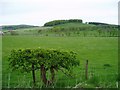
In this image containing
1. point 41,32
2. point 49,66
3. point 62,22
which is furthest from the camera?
point 62,22

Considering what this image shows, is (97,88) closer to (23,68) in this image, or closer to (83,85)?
(83,85)

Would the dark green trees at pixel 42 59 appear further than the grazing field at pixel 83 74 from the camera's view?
No

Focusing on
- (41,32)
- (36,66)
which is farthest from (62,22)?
(36,66)

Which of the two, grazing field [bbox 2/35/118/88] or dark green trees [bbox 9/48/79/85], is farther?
grazing field [bbox 2/35/118/88]

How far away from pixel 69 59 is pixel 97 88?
43.9 inches

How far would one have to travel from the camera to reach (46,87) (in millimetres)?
Result: 8273

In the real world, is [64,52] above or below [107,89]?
above

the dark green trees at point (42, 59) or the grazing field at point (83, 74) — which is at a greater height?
the dark green trees at point (42, 59)

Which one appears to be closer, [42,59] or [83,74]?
[42,59]

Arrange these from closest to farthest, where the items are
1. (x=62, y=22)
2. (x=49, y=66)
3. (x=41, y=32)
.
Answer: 1. (x=49, y=66)
2. (x=41, y=32)
3. (x=62, y=22)

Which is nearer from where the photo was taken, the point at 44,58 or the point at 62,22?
the point at 44,58

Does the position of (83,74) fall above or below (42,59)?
below

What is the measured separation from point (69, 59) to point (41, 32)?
69.5 metres

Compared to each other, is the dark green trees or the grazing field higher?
the dark green trees
